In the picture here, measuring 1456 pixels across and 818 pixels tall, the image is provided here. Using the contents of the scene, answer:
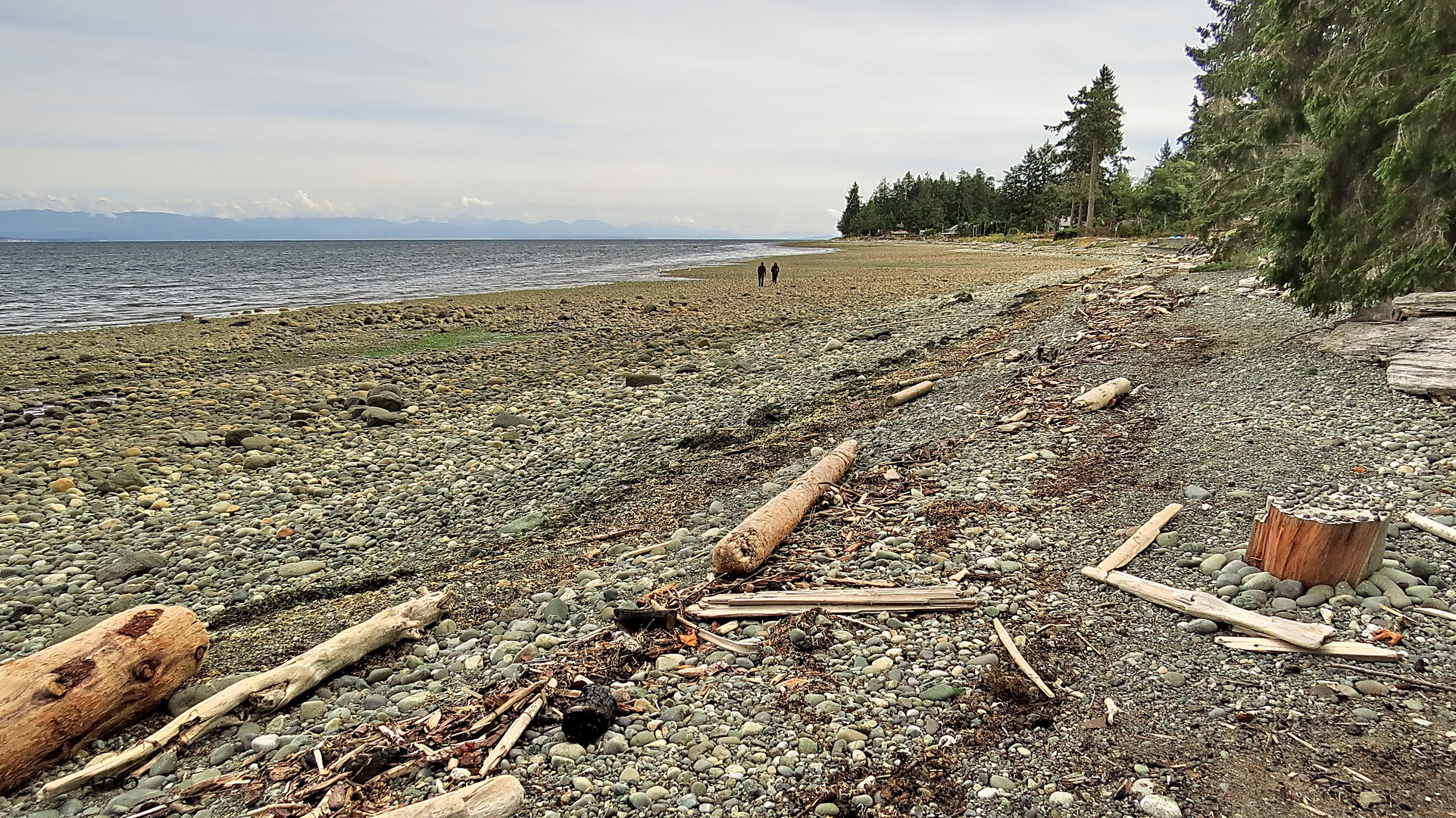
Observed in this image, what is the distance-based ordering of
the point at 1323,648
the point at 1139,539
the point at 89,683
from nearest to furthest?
the point at 1323,648, the point at 89,683, the point at 1139,539

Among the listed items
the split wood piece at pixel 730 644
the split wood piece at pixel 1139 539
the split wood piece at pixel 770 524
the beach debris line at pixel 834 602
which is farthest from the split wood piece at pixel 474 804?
the split wood piece at pixel 1139 539

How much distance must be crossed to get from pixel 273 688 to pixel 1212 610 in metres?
6.76

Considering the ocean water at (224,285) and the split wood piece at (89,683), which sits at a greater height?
the ocean water at (224,285)

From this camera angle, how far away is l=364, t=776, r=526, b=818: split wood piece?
12.2ft

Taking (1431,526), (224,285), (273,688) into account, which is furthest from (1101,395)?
(224,285)

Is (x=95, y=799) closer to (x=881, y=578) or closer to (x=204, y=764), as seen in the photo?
(x=204, y=764)

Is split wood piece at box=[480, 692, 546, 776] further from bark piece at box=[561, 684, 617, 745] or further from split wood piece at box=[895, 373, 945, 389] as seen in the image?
split wood piece at box=[895, 373, 945, 389]

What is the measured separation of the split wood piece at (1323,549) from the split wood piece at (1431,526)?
69 centimetres

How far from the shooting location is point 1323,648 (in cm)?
445

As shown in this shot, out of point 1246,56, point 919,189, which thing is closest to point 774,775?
point 1246,56

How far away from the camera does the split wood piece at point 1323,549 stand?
495 cm

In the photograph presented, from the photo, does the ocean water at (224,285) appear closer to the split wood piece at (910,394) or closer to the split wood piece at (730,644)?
the split wood piece at (910,394)

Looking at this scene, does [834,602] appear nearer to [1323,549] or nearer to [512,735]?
[512,735]

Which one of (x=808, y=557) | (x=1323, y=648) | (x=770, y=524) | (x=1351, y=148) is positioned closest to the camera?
(x=1323, y=648)
